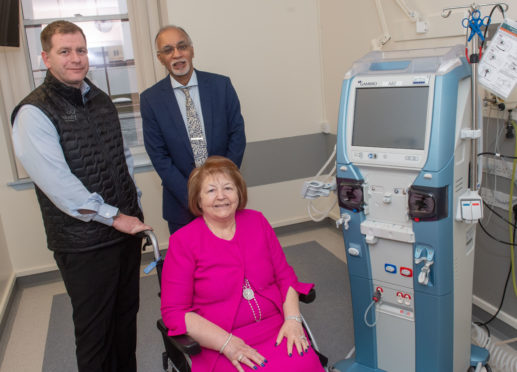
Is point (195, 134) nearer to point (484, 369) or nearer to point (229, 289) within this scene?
point (229, 289)

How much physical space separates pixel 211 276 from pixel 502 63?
1347 millimetres

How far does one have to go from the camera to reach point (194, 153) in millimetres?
2627

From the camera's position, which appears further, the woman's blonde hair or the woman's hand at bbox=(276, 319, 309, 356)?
the woman's blonde hair

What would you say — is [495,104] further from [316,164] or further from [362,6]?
[316,164]

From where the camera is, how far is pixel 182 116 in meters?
2.63

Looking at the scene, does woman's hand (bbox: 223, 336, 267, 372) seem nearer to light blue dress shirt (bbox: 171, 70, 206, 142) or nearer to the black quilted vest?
the black quilted vest

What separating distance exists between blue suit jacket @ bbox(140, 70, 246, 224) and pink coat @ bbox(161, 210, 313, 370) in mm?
773

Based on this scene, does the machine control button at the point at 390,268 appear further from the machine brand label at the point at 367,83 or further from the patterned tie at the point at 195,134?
the patterned tie at the point at 195,134

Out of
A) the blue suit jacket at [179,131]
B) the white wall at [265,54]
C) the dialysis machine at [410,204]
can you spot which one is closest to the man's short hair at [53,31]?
the blue suit jacket at [179,131]

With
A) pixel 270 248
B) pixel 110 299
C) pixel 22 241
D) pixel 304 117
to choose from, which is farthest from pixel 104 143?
pixel 304 117

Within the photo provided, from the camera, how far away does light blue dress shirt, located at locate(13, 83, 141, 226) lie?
178 cm

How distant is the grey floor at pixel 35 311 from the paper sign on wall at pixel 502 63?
210 cm

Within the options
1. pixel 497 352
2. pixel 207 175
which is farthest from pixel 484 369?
pixel 207 175

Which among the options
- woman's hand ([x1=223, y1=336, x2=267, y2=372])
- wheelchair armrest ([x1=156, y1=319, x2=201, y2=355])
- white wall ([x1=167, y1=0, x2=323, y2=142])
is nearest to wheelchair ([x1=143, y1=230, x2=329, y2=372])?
wheelchair armrest ([x1=156, y1=319, x2=201, y2=355])
